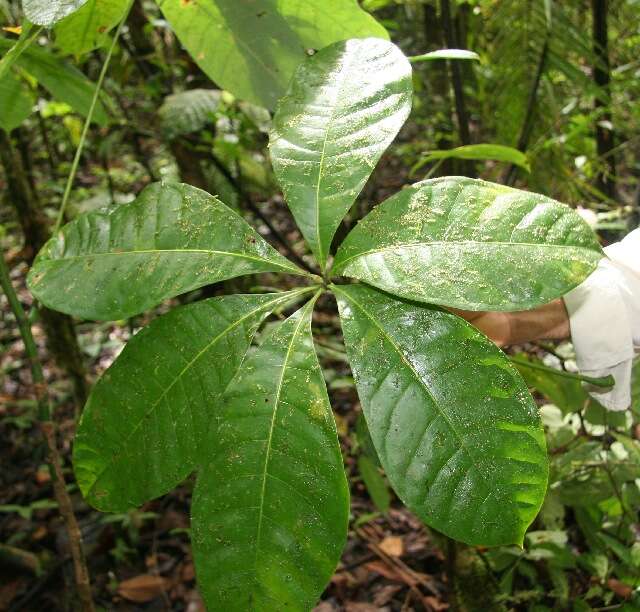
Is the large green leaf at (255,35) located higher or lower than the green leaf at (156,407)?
higher

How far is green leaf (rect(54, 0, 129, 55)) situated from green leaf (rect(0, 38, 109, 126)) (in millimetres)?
68

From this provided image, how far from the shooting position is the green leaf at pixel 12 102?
1001 millimetres

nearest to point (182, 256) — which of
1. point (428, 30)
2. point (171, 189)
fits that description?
point (171, 189)

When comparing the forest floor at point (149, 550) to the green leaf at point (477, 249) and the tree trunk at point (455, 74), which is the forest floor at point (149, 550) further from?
the green leaf at point (477, 249)

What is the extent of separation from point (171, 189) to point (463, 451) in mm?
393

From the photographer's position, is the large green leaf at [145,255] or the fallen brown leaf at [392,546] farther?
the fallen brown leaf at [392,546]

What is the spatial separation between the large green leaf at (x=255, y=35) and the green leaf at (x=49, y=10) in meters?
0.30

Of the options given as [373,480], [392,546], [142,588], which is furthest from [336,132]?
[142,588]

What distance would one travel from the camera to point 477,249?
20.3 inches

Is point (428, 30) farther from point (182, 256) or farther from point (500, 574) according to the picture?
point (182, 256)

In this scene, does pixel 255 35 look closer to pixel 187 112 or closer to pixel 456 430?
pixel 456 430

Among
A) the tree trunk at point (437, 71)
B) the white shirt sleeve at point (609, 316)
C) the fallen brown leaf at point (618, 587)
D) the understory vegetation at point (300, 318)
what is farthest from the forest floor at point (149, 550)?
the tree trunk at point (437, 71)

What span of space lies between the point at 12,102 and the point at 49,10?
527 mm

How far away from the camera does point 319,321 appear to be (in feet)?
8.32
